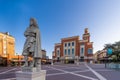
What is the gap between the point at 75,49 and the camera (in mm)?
51906

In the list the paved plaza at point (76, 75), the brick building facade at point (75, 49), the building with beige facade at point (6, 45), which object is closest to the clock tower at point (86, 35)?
the brick building facade at point (75, 49)

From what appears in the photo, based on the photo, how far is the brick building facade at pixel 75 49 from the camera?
48.7m

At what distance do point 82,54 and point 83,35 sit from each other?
8009 millimetres

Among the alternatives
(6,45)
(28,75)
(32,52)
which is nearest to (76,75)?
(32,52)

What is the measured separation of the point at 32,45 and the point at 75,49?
47.8 metres

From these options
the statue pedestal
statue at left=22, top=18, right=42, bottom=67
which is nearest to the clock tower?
statue at left=22, top=18, right=42, bottom=67

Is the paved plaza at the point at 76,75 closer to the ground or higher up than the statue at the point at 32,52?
closer to the ground

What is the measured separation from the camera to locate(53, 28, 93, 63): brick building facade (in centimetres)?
4868

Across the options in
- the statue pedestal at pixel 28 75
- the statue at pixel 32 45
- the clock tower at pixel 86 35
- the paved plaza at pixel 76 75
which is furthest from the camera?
the clock tower at pixel 86 35

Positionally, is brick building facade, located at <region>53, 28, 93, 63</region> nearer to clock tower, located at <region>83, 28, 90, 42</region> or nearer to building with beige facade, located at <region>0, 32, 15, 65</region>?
clock tower, located at <region>83, 28, 90, 42</region>

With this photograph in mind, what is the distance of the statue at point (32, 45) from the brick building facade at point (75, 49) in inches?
1765

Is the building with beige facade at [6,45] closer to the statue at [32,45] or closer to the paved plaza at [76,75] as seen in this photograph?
the paved plaza at [76,75]

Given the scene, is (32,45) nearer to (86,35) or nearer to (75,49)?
(75,49)

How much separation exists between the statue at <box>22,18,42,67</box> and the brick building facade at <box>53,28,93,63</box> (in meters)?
→ 44.8
